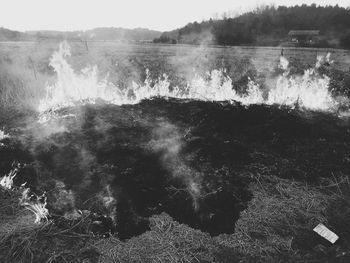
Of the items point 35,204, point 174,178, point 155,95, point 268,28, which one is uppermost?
point 268,28

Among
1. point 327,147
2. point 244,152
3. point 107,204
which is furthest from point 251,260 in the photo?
point 327,147

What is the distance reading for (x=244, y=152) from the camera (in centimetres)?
516

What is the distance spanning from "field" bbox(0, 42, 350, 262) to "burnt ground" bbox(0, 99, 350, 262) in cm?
2

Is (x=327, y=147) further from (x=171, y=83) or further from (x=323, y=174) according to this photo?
(x=171, y=83)

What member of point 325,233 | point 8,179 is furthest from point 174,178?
point 8,179

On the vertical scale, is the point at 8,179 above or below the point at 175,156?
below

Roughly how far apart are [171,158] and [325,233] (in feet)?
8.94

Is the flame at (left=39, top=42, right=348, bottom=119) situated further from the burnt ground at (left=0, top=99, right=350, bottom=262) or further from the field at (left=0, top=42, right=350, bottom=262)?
the burnt ground at (left=0, top=99, right=350, bottom=262)

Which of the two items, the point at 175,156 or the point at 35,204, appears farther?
the point at 175,156

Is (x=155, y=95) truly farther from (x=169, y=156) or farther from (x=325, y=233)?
(x=325, y=233)

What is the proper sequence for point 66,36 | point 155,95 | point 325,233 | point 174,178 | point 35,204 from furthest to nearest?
point 66,36
point 155,95
point 174,178
point 35,204
point 325,233

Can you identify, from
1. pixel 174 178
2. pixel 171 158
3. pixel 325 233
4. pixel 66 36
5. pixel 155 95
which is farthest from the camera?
pixel 66 36

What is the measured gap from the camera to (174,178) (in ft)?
14.5

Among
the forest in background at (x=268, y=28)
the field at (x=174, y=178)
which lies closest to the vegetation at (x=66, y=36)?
the forest in background at (x=268, y=28)
